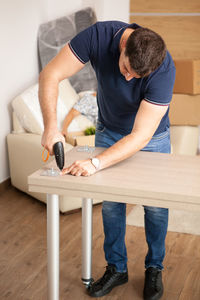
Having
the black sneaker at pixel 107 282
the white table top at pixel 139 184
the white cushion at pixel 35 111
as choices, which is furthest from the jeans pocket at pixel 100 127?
the white cushion at pixel 35 111

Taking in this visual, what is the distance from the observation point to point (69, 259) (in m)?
2.31

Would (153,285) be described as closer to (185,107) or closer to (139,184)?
(139,184)

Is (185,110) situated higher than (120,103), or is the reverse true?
(120,103)

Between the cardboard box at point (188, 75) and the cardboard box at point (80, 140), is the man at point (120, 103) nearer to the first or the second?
the cardboard box at point (80, 140)

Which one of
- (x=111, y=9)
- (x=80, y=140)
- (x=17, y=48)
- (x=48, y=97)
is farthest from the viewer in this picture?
(x=111, y=9)

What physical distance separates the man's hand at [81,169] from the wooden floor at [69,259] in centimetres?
70

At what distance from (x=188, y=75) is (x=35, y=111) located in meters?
1.28

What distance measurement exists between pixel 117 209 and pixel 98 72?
2.01 feet

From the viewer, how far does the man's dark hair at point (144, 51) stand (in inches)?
57.7

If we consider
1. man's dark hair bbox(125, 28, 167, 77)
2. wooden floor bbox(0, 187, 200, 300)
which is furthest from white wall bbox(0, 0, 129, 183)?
man's dark hair bbox(125, 28, 167, 77)

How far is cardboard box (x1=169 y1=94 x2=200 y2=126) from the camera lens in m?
3.58

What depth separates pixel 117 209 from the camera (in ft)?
6.50

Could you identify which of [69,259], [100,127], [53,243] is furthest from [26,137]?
[53,243]

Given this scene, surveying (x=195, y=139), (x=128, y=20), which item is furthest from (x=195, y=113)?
(x=128, y=20)
